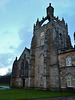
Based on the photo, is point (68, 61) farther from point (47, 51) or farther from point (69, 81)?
point (47, 51)

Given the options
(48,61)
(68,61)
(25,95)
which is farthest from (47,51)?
(25,95)

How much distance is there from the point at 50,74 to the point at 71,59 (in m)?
7.08

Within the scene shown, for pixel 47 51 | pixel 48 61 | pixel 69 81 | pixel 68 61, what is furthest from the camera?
pixel 47 51

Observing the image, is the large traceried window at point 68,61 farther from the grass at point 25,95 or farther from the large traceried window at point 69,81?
the grass at point 25,95

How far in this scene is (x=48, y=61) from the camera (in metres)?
28.4

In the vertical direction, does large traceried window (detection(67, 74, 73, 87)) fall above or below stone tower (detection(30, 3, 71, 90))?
below

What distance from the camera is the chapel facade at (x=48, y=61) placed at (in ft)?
78.2

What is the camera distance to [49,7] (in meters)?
38.1

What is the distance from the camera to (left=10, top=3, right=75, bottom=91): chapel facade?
23.8 metres

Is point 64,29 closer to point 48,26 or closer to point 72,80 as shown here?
point 48,26

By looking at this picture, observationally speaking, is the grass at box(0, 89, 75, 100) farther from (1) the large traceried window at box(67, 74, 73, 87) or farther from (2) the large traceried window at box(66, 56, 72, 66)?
(2) the large traceried window at box(66, 56, 72, 66)

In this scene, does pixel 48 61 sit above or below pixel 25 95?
above

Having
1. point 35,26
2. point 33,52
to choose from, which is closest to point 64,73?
point 33,52

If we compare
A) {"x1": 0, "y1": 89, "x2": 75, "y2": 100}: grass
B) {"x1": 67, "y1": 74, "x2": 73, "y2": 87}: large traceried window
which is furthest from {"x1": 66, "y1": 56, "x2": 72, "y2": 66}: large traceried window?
{"x1": 0, "y1": 89, "x2": 75, "y2": 100}: grass
